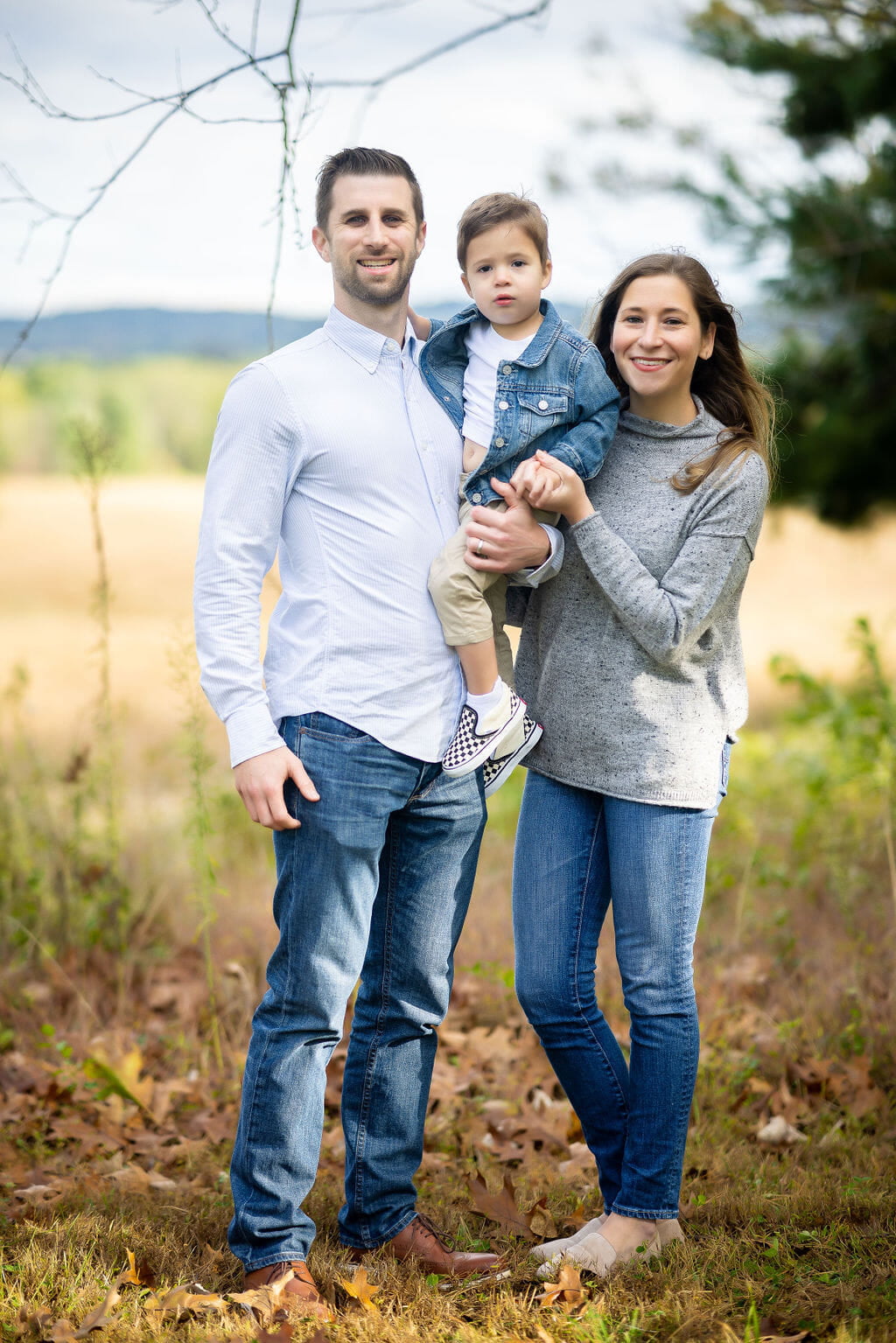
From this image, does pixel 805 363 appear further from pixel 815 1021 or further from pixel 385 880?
pixel 385 880

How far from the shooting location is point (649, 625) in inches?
104

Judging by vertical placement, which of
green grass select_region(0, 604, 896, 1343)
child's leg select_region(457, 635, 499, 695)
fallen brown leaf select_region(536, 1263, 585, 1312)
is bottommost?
green grass select_region(0, 604, 896, 1343)

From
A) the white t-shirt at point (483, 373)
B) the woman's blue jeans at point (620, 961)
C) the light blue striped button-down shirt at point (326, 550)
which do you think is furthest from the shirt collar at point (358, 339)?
the woman's blue jeans at point (620, 961)

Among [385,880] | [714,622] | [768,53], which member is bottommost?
[385,880]

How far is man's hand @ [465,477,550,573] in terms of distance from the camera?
2.60 meters

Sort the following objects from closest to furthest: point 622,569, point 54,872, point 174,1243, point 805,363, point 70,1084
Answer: point 622,569, point 174,1243, point 70,1084, point 54,872, point 805,363

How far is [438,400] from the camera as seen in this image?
2822mm

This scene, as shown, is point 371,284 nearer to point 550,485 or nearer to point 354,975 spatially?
point 550,485

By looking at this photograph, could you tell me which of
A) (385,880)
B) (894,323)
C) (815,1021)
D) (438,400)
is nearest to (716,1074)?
(815,1021)

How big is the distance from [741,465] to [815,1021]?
2.32m

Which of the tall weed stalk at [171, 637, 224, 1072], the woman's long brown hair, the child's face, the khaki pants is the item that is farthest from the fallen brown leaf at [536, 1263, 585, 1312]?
the child's face

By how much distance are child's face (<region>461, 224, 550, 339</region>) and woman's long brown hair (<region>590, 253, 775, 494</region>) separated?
0.21 meters

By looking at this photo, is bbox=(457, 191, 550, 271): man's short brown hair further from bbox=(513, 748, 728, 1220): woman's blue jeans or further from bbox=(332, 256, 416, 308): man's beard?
bbox=(513, 748, 728, 1220): woman's blue jeans

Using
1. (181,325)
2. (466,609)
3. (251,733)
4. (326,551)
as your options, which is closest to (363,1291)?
(251,733)
